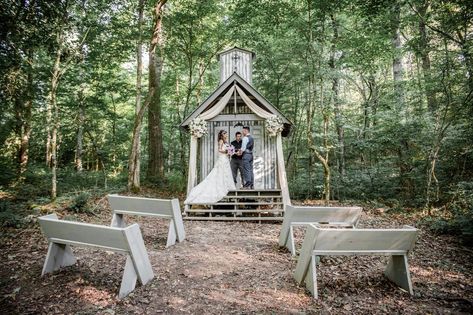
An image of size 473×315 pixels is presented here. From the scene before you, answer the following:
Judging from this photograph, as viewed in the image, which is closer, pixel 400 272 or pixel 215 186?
pixel 400 272

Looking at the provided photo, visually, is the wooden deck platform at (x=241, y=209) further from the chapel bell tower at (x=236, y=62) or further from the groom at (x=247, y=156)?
the chapel bell tower at (x=236, y=62)

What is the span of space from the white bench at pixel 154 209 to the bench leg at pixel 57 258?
144 cm

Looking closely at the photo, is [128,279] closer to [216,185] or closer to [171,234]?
[171,234]

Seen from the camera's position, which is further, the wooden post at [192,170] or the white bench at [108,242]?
the wooden post at [192,170]

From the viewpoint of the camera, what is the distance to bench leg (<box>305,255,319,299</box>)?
3513 millimetres

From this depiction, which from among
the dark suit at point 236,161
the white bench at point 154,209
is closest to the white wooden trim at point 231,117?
the dark suit at point 236,161

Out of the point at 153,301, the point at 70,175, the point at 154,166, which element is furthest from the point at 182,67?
the point at 153,301

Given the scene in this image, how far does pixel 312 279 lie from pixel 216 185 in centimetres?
602

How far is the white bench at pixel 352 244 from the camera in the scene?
356 centimetres

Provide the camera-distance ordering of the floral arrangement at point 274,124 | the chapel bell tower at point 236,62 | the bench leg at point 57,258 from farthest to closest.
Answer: the chapel bell tower at point 236,62
the floral arrangement at point 274,124
the bench leg at point 57,258

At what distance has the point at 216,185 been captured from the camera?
9344mm

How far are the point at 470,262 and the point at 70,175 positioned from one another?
14.5m

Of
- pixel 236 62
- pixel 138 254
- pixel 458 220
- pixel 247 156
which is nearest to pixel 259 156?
pixel 247 156

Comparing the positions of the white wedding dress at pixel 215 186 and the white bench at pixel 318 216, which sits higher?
the white wedding dress at pixel 215 186
